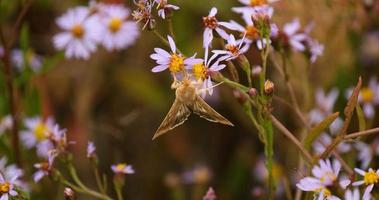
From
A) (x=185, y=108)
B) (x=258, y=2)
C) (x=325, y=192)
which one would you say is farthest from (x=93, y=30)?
(x=325, y=192)

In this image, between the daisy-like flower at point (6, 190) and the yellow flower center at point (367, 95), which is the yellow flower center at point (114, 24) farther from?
the daisy-like flower at point (6, 190)

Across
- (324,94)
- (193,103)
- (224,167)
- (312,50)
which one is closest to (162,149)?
(224,167)

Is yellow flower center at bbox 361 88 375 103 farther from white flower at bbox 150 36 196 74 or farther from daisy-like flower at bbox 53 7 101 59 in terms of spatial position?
white flower at bbox 150 36 196 74

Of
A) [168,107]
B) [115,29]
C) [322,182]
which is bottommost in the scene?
[168,107]

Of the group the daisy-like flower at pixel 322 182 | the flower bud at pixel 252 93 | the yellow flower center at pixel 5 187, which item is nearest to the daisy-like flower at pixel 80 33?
the yellow flower center at pixel 5 187

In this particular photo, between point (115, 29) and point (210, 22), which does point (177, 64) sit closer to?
point (210, 22)

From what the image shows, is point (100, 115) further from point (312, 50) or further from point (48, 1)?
point (312, 50)

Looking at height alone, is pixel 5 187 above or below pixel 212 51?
below
